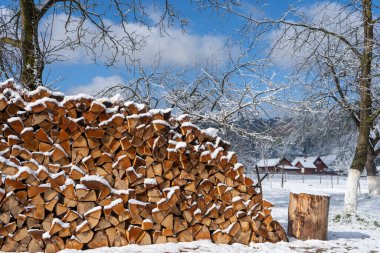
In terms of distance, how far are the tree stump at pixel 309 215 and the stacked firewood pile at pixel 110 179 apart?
1.86 ft

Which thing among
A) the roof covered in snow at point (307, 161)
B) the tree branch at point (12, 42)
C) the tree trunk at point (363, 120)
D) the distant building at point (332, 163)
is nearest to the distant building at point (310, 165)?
the roof covered in snow at point (307, 161)

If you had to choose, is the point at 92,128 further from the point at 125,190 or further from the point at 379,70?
the point at 379,70

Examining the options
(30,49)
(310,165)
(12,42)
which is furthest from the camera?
(310,165)

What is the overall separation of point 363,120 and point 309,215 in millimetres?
5822

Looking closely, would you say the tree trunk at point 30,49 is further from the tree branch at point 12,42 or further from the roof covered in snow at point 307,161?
the roof covered in snow at point 307,161

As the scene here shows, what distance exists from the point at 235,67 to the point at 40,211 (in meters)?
6.67

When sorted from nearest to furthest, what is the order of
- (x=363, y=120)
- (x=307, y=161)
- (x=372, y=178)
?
(x=363, y=120) < (x=372, y=178) < (x=307, y=161)

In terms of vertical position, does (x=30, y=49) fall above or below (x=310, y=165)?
above

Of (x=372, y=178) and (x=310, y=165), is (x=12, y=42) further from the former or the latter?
(x=310, y=165)

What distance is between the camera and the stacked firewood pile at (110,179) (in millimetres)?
4746

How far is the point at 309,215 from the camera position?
20.3 ft

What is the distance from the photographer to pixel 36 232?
185 inches

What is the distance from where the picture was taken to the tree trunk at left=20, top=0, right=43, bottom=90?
786 centimetres

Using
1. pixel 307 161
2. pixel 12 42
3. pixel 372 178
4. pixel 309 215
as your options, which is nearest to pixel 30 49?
pixel 12 42
